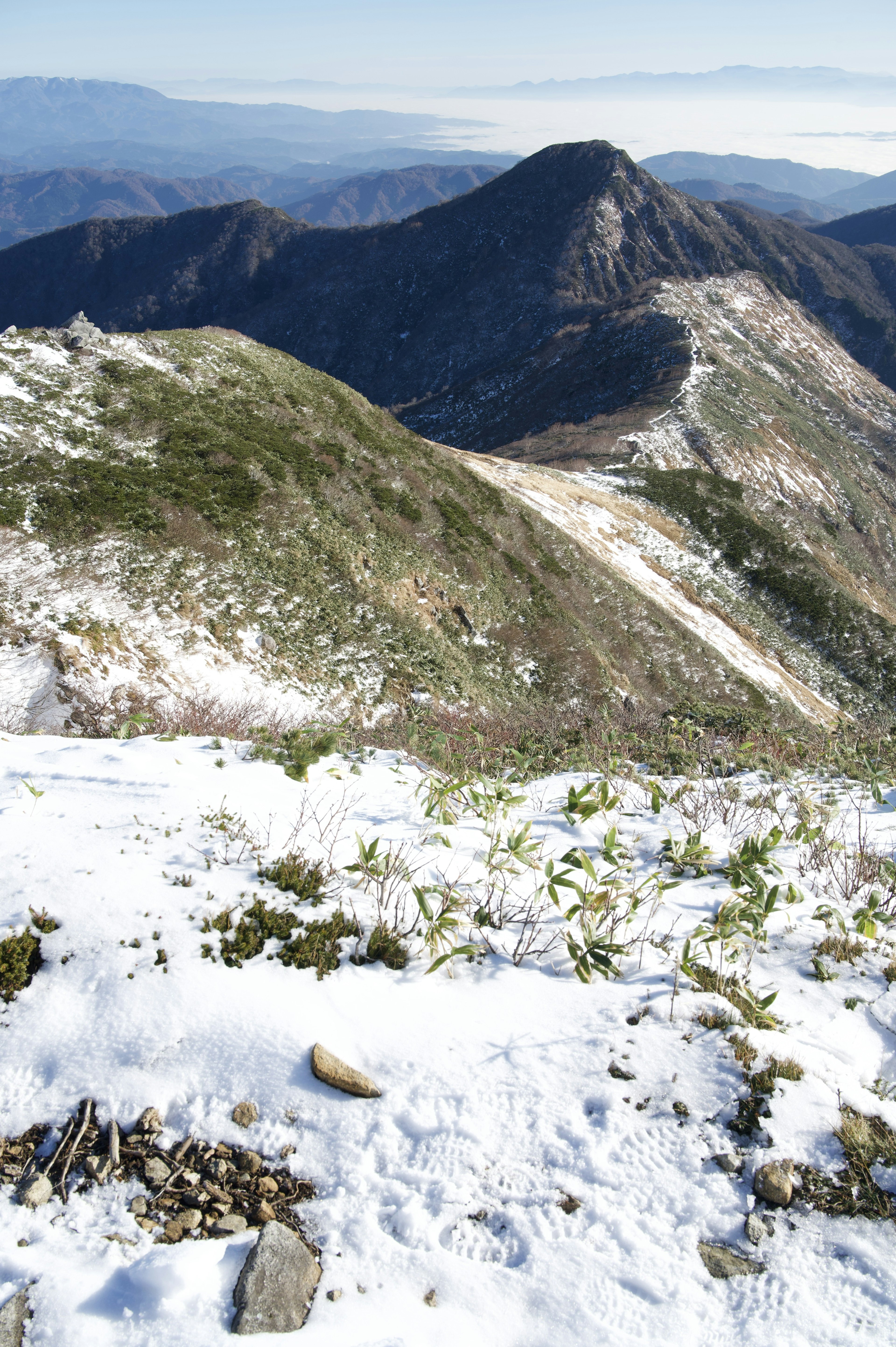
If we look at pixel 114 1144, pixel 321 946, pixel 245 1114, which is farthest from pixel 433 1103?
pixel 114 1144

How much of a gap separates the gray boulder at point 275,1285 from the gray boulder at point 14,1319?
40.6 inches

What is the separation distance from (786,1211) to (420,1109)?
7.53 ft

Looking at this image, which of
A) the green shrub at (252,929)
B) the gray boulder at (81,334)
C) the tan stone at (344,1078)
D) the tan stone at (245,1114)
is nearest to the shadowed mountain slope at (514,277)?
the gray boulder at (81,334)

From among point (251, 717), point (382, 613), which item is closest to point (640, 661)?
point (382, 613)

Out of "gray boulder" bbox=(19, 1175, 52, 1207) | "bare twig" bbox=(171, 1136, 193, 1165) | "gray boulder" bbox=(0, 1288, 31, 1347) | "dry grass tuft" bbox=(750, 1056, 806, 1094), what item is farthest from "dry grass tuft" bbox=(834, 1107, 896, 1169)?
"gray boulder" bbox=(19, 1175, 52, 1207)

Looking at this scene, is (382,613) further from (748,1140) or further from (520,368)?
(520,368)

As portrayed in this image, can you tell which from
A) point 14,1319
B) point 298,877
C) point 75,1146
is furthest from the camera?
point 298,877

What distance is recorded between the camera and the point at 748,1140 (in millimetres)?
4242

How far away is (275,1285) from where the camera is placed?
11.6 feet

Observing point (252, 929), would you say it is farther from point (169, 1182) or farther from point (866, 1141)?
point (866, 1141)

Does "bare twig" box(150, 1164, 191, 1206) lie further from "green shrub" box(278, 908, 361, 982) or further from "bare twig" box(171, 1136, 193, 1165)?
"green shrub" box(278, 908, 361, 982)

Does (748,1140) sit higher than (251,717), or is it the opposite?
(748,1140)

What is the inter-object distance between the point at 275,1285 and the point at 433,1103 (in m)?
1.30

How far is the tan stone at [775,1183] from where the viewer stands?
3920 mm
